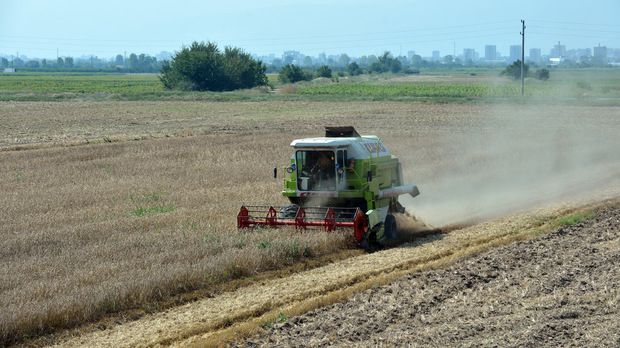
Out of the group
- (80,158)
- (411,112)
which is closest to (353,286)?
(80,158)

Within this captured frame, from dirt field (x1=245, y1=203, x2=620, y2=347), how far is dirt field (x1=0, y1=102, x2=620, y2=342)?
3102 mm

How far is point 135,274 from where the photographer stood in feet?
50.7

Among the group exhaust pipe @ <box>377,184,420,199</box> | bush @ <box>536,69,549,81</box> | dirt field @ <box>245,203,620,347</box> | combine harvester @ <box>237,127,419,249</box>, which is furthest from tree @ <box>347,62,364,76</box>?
dirt field @ <box>245,203,620,347</box>

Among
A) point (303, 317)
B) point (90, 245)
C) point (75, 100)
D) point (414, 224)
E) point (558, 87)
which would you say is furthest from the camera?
point (75, 100)

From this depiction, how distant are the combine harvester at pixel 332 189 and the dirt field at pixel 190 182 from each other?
0.76 m

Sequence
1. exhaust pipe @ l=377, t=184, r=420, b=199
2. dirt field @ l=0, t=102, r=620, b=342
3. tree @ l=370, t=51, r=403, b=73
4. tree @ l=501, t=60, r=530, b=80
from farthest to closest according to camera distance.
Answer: tree @ l=370, t=51, r=403, b=73
tree @ l=501, t=60, r=530, b=80
exhaust pipe @ l=377, t=184, r=420, b=199
dirt field @ l=0, t=102, r=620, b=342

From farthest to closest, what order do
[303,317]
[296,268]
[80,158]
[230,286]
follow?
[80,158]
[296,268]
[230,286]
[303,317]

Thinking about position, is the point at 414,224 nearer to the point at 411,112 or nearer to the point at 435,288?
the point at 435,288

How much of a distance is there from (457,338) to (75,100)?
69238 millimetres

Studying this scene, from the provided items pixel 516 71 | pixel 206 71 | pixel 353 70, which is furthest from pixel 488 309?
pixel 353 70

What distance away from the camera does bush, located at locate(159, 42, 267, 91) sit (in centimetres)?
9425

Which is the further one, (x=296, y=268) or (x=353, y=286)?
(x=296, y=268)

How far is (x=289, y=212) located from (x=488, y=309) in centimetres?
768

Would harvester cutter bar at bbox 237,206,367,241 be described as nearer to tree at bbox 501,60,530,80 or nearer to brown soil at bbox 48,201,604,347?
brown soil at bbox 48,201,604,347
